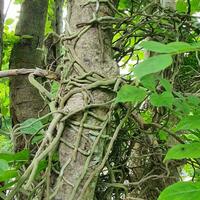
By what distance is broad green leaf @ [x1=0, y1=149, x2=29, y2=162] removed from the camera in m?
0.81

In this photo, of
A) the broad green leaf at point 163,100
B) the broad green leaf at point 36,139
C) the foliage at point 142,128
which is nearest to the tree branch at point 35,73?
the foliage at point 142,128

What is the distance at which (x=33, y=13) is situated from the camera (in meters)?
2.16

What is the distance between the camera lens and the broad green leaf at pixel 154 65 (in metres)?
0.48

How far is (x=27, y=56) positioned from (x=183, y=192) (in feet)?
5.61

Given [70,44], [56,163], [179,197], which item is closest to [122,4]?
[70,44]

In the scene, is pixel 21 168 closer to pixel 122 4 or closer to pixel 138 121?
pixel 138 121

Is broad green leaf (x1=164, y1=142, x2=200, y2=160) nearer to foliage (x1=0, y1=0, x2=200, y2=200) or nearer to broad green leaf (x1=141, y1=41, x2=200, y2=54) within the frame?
foliage (x1=0, y1=0, x2=200, y2=200)

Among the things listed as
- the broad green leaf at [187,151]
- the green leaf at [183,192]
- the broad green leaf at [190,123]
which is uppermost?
the broad green leaf at [190,123]

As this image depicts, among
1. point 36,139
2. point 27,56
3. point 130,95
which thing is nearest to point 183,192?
point 130,95

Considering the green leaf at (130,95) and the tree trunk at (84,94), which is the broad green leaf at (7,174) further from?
the green leaf at (130,95)

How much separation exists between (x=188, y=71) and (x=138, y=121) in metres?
0.44

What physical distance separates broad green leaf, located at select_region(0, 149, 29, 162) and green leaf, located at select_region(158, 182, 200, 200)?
16.9 inches

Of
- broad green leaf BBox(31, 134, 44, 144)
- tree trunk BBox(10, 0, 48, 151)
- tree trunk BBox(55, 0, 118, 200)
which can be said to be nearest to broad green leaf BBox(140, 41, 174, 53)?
tree trunk BBox(55, 0, 118, 200)

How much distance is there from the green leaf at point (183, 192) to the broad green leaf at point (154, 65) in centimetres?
15
